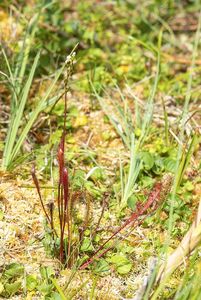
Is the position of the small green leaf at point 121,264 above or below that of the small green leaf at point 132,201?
below

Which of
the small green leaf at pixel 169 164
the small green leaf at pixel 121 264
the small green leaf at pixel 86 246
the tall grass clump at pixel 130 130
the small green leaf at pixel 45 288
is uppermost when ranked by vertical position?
the tall grass clump at pixel 130 130

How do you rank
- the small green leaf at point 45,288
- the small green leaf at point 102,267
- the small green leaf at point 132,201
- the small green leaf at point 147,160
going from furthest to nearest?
the small green leaf at point 147,160 < the small green leaf at point 132,201 < the small green leaf at point 102,267 < the small green leaf at point 45,288

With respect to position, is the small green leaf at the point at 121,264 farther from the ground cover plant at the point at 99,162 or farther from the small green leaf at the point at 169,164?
the small green leaf at the point at 169,164

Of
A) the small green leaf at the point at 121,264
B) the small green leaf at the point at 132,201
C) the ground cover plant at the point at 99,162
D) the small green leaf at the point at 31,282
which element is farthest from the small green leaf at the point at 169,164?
the small green leaf at the point at 31,282

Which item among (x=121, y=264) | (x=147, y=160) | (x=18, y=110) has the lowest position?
(x=121, y=264)

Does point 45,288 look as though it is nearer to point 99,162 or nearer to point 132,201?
point 132,201

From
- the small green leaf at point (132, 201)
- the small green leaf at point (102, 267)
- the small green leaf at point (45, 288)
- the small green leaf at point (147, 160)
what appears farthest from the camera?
the small green leaf at point (147, 160)

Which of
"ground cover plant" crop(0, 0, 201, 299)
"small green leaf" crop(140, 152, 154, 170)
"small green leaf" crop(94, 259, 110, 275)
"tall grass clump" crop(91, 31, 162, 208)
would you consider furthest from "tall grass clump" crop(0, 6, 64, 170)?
"small green leaf" crop(94, 259, 110, 275)

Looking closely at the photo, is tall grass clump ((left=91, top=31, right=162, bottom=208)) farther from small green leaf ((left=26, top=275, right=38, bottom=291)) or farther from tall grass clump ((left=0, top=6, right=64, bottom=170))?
small green leaf ((left=26, top=275, right=38, bottom=291))

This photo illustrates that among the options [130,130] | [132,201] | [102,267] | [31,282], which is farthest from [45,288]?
[130,130]
